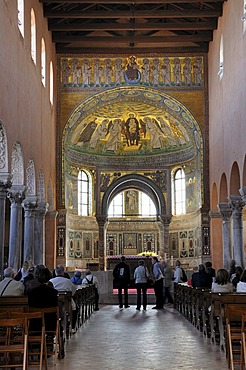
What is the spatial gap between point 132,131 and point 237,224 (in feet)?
40.4

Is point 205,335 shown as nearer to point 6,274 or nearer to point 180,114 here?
point 6,274

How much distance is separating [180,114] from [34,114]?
32.2 feet

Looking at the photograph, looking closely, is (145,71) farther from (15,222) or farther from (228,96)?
(15,222)

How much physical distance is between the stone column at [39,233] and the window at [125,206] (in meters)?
11.7

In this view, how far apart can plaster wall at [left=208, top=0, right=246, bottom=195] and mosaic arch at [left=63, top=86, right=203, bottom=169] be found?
205 centimetres

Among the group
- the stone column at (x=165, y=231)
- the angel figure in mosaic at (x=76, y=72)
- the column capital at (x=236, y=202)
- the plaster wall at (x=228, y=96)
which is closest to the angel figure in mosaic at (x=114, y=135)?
the stone column at (x=165, y=231)

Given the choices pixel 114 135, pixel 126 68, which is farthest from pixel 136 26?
pixel 114 135

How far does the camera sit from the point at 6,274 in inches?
444

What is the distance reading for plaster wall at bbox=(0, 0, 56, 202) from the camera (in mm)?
17094

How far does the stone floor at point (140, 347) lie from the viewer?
9.60 meters

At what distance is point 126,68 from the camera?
1152 inches

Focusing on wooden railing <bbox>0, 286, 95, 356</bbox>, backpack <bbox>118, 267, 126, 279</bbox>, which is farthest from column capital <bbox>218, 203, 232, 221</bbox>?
wooden railing <bbox>0, 286, 95, 356</bbox>

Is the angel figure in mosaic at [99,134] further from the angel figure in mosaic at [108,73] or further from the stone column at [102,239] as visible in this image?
the angel figure in mosaic at [108,73]

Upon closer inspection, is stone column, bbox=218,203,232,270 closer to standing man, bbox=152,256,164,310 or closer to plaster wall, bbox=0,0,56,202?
standing man, bbox=152,256,164,310
